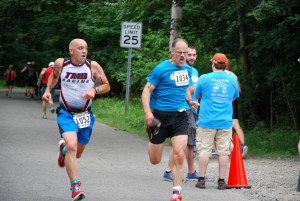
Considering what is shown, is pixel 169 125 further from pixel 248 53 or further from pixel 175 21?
pixel 175 21

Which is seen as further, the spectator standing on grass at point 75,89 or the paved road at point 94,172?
the paved road at point 94,172

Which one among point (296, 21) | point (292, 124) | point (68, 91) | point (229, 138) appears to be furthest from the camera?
point (292, 124)

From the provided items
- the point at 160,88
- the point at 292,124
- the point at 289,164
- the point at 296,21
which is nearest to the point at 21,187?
the point at 160,88

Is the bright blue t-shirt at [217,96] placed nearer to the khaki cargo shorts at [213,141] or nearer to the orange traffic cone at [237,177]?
the khaki cargo shorts at [213,141]

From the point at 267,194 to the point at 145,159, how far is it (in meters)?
4.41

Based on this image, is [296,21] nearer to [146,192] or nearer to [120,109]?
[146,192]

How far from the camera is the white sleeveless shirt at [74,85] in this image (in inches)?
402

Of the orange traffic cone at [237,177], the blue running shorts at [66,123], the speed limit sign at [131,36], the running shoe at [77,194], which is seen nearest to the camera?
the running shoe at [77,194]

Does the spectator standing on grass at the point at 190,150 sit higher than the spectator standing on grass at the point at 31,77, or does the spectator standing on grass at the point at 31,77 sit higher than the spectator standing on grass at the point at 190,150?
the spectator standing on grass at the point at 31,77

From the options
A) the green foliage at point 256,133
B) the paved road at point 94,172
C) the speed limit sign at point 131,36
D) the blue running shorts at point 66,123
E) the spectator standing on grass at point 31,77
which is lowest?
the paved road at point 94,172

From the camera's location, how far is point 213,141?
11.7 meters

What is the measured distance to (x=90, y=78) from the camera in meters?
10.3

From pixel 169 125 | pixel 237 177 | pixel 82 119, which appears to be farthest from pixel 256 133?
pixel 82 119

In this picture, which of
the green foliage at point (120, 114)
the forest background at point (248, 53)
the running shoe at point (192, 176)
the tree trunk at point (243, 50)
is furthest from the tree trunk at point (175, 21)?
the running shoe at point (192, 176)
